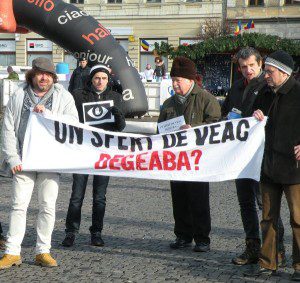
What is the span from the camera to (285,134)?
5371mm

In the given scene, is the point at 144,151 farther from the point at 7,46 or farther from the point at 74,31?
the point at 7,46

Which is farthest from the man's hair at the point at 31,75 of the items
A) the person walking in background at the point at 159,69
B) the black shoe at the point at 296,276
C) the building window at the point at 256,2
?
the building window at the point at 256,2

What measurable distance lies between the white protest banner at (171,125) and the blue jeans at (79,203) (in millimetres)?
801

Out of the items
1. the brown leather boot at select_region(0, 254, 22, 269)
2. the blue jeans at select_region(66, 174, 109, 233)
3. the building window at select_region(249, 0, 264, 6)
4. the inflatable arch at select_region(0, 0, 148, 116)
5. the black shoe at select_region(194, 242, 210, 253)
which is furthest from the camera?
the building window at select_region(249, 0, 264, 6)

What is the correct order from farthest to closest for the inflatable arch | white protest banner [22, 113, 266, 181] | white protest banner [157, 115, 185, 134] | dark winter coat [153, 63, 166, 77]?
dark winter coat [153, 63, 166, 77]
the inflatable arch
white protest banner [157, 115, 185, 134]
white protest banner [22, 113, 266, 181]

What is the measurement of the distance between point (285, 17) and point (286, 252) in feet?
118

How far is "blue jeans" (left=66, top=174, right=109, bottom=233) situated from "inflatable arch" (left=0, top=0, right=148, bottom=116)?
9.48 meters

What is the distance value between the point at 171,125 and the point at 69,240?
4.97 feet

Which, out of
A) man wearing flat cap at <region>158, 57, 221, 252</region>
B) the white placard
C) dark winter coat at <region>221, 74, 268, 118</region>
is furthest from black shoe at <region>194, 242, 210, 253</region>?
the white placard

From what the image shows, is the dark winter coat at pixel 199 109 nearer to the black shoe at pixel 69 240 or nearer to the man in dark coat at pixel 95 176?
the man in dark coat at pixel 95 176

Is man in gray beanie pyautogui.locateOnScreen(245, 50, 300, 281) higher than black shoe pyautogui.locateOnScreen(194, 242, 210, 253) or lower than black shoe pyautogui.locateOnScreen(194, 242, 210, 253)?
higher

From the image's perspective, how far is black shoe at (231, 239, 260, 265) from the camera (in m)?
5.99

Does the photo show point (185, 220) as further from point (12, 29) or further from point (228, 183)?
point (12, 29)

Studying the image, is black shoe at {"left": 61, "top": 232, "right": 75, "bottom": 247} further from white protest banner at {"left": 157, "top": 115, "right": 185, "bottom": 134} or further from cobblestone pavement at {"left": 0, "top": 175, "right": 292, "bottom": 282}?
white protest banner at {"left": 157, "top": 115, "right": 185, "bottom": 134}
